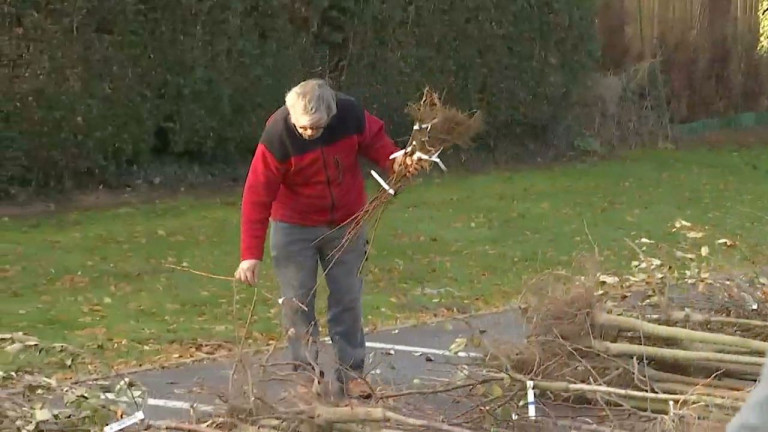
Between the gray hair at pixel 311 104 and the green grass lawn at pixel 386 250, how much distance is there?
1.50 metres

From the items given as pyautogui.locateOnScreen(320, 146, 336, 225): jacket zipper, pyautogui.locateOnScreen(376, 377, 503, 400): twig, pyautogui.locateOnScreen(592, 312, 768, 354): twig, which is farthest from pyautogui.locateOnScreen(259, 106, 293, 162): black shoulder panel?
pyautogui.locateOnScreen(592, 312, 768, 354): twig

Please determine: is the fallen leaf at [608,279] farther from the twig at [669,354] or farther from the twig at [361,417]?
the twig at [361,417]

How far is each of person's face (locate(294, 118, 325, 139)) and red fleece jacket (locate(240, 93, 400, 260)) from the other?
0.05 metres

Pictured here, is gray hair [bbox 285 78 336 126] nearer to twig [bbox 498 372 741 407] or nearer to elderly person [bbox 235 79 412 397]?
elderly person [bbox 235 79 412 397]

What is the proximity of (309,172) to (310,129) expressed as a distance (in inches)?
10.3

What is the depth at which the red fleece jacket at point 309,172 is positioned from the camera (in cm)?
567

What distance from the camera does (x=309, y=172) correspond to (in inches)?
225

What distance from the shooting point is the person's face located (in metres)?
5.51

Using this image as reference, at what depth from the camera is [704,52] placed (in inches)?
914

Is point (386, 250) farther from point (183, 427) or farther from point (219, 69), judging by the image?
point (183, 427)

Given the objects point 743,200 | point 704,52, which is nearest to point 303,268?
point 743,200

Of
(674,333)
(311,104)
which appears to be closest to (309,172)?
(311,104)

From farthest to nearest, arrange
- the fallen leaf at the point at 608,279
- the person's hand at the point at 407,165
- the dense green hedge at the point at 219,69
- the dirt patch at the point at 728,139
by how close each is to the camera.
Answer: the dirt patch at the point at 728,139, the dense green hedge at the point at 219,69, the fallen leaf at the point at 608,279, the person's hand at the point at 407,165

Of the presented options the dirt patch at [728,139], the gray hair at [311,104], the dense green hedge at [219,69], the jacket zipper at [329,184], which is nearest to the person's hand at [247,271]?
the jacket zipper at [329,184]
